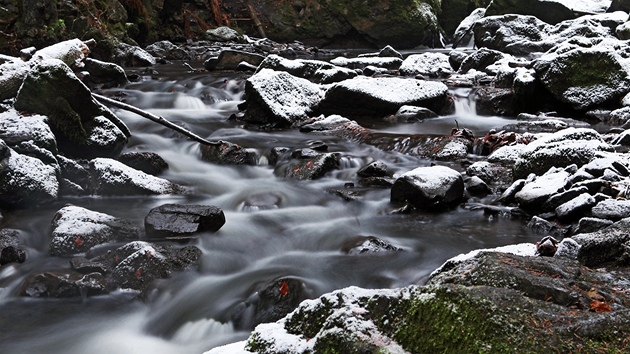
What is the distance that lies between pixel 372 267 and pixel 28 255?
2.86m

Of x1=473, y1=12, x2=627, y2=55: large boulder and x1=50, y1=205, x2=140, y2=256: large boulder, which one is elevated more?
x1=50, y1=205, x2=140, y2=256: large boulder

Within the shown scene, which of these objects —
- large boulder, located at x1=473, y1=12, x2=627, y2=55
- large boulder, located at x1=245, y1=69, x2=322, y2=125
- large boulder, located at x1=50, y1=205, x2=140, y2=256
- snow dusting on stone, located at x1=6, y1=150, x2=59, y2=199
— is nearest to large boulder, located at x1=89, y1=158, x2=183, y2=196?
snow dusting on stone, located at x1=6, y1=150, x2=59, y2=199

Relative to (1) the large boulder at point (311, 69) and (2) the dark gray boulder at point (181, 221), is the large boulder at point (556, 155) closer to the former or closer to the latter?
(2) the dark gray boulder at point (181, 221)

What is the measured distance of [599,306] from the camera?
2.14m

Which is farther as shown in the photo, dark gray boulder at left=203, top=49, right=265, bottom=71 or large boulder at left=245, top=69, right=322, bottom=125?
dark gray boulder at left=203, top=49, right=265, bottom=71

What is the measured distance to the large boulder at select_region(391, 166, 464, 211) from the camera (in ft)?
19.1

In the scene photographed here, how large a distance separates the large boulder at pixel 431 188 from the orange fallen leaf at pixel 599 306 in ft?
11.9

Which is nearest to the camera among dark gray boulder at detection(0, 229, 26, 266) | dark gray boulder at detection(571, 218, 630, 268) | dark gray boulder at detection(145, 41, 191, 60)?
dark gray boulder at detection(571, 218, 630, 268)

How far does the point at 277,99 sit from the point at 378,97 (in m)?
→ 1.79

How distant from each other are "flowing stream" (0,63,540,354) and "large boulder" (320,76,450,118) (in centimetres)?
164

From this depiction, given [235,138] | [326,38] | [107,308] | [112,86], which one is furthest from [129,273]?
[326,38]

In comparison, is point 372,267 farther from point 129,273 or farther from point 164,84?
point 164,84

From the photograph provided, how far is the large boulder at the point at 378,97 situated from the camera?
1009cm

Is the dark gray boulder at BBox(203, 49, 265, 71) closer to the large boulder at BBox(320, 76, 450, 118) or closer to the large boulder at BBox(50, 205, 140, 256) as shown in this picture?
the large boulder at BBox(320, 76, 450, 118)
